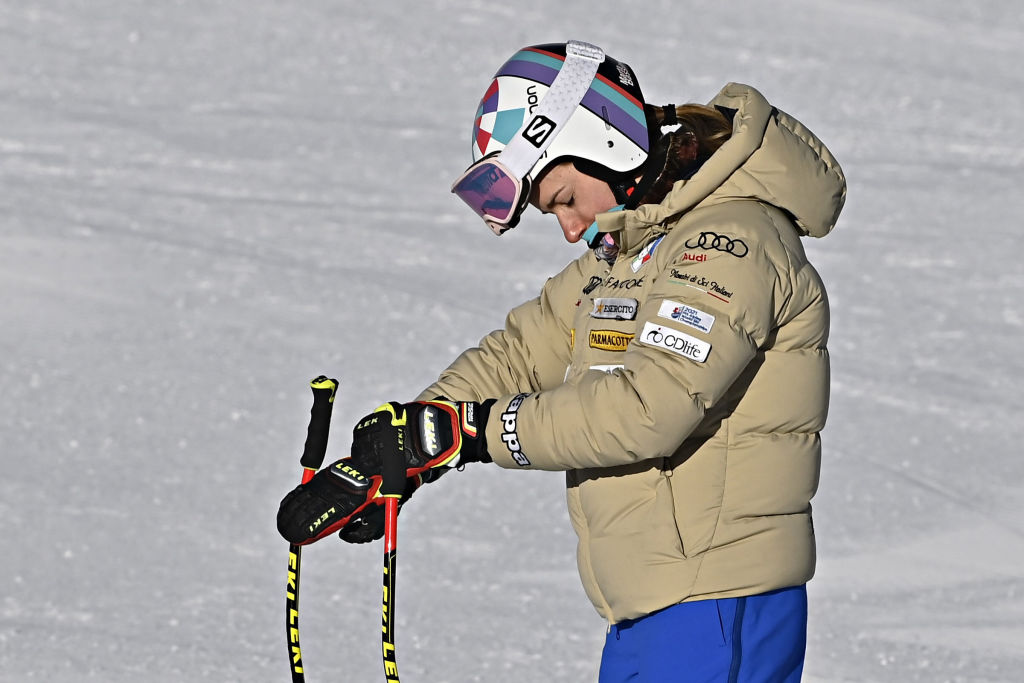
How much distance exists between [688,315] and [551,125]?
1.64 ft

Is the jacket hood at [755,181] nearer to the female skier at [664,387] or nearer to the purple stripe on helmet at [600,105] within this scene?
the female skier at [664,387]

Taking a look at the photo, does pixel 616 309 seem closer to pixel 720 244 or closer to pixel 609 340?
pixel 609 340

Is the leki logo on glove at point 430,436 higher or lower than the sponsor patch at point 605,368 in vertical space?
lower

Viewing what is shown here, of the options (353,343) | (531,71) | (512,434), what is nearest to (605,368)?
(512,434)

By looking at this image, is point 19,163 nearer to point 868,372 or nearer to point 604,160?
point 868,372

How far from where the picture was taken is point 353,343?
298 inches

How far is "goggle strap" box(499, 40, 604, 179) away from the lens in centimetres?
276

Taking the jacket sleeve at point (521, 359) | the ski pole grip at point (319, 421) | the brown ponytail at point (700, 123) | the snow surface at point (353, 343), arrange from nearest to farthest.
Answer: the brown ponytail at point (700, 123) < the ski pole grip at point (319, 421) < the jacket sleeve at point (521, 359) < the snow surface at point (353, 343)

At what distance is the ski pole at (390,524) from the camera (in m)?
2.77

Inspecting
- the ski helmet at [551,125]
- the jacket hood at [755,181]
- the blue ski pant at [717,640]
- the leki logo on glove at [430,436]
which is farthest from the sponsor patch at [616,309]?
the blue ski pant at [717,640]

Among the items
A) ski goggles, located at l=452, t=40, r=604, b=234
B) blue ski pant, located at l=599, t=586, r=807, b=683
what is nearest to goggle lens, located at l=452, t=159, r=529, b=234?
ski goggles, located at l=452, t=40, r=604, b=234

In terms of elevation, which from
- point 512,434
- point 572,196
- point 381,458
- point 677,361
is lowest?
point 381,458

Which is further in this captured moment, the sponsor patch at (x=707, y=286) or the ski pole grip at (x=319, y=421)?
the ski pole grip at (x=319, y=421)

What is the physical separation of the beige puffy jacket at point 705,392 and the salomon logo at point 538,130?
0.67 feet
